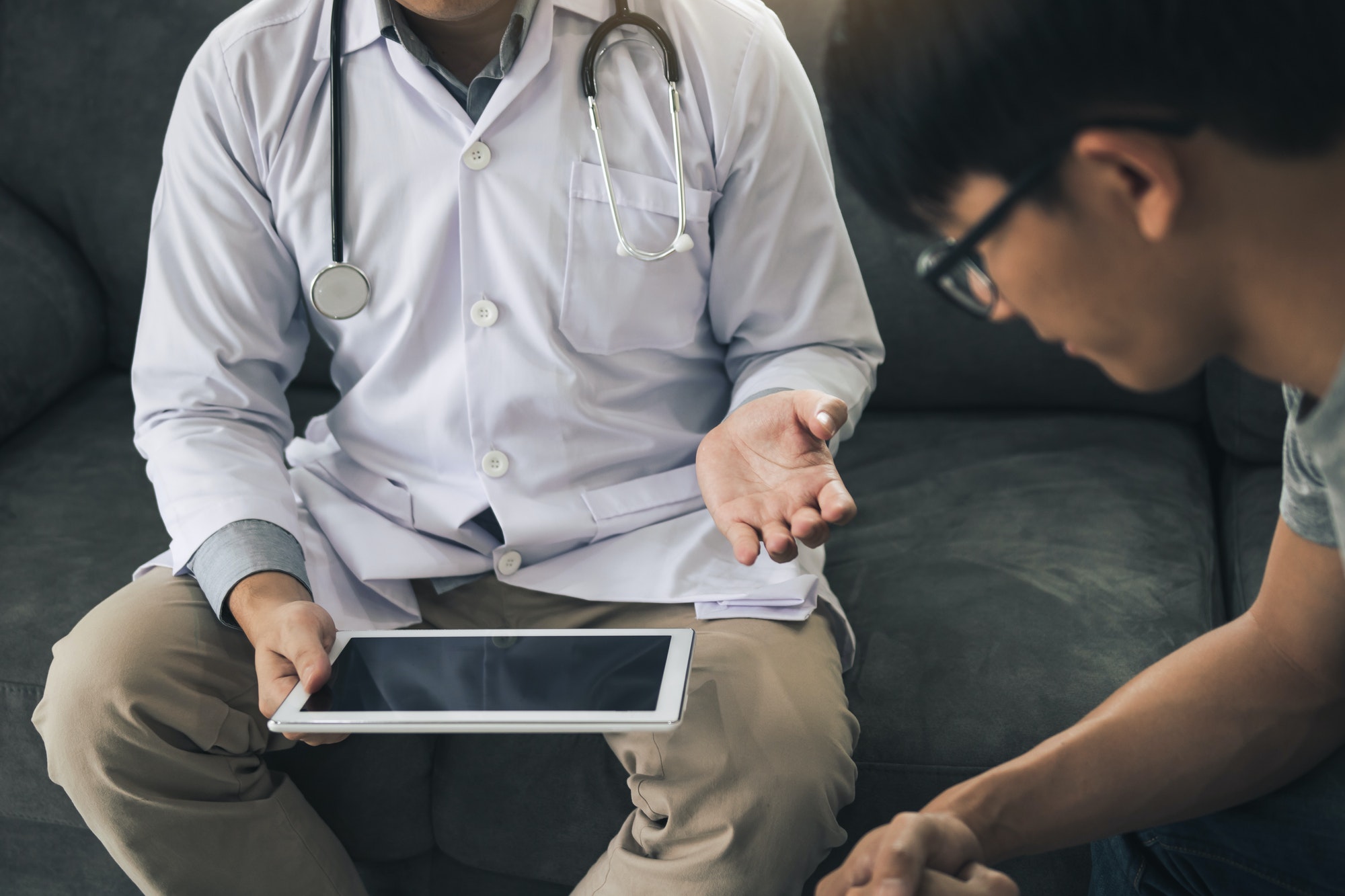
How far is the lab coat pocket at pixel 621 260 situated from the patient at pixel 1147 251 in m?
0.54

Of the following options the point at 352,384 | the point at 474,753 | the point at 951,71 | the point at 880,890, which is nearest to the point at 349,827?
the point at 474,753

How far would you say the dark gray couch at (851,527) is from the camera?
1.12 metres

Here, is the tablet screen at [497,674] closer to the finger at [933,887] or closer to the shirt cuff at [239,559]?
the shirt cuff at [239,559]

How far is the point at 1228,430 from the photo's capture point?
60.0 inches

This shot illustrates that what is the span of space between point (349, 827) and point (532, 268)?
2.03 ft

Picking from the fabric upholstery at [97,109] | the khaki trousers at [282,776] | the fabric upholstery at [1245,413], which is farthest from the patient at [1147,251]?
the fabric upholstery at [97,109]

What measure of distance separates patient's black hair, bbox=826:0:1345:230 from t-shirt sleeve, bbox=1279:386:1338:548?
0.27 m

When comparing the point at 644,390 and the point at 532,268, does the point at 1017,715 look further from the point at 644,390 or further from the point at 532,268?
the point at 532,268

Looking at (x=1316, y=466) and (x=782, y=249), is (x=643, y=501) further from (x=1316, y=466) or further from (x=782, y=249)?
(x=1316, y=466)

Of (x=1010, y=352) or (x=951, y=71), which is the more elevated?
(x=951, y=71)

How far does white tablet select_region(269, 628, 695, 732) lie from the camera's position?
880 millimetres

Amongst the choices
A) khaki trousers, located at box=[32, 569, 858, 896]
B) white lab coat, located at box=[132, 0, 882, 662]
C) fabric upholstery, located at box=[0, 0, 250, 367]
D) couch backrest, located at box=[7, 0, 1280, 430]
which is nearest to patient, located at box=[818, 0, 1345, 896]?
khaki trousers, located at box=[32, 569, 858, 896]

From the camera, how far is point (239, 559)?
42.7 inches

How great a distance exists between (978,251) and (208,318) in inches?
34.6
